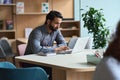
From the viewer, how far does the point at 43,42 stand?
391cm

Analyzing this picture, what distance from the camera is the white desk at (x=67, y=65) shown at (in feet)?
8.43

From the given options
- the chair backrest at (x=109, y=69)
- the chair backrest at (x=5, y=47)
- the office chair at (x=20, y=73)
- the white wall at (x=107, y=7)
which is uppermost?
the white wall at (x=107, y=7)

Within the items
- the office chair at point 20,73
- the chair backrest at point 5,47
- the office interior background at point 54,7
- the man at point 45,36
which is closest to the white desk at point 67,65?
the office chair at point 20,73

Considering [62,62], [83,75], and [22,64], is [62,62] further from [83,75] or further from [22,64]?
[22,64]

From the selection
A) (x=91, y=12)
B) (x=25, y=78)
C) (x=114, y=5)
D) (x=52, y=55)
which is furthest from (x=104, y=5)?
(x=25, y=78)

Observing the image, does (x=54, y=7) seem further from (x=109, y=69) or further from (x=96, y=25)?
(x=109, y=69)

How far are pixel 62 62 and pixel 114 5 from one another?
163 inches

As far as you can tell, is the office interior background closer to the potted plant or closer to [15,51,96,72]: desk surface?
the potted plant

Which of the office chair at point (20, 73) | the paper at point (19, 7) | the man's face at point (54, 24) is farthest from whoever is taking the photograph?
the paper at point (19, 7)

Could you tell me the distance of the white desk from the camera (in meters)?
2.57

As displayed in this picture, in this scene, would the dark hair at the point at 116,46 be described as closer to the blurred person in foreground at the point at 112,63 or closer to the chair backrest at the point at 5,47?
the blurred person in foreground at the point at 112,63

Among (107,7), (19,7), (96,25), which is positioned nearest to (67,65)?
(96,25)

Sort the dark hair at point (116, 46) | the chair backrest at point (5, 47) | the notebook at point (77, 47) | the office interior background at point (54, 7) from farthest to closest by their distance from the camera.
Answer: the office interior background at point (54, 7) → the chair backrest at point (5, 47) → the notebook at point (77, 47) → the dark hair at point (116, 46)

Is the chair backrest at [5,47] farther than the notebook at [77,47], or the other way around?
the chair backrest at [5,47]
